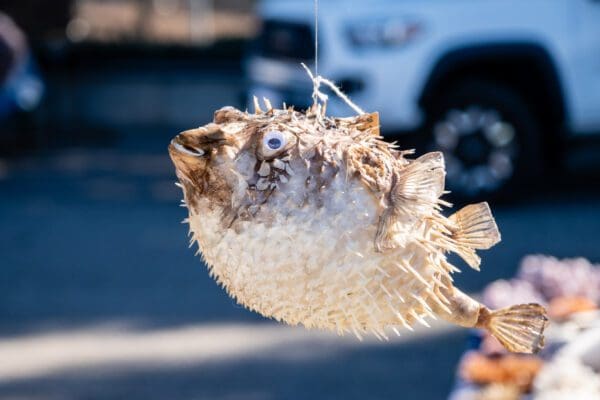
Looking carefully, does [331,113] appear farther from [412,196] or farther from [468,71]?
[412,196]

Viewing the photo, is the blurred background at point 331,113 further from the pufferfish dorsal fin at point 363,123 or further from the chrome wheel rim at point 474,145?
the pufferfish dorsal fin at point 363,123

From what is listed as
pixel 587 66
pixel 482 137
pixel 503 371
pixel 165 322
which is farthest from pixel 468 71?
pixel 503 371

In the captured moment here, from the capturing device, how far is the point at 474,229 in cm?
79

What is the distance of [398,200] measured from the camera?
745mm

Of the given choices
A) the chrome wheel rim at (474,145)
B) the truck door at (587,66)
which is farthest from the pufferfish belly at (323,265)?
the truck door at (587,66)

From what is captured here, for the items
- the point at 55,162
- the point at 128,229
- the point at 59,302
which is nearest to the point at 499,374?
the point at 59,302

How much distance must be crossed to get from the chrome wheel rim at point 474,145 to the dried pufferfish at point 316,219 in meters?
4.58

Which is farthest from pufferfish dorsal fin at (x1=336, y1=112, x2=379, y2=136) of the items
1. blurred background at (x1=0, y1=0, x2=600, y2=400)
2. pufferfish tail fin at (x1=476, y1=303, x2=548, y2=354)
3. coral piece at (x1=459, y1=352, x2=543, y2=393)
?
blurred background at (x1=0, y1=0, x2=600, y2=400)

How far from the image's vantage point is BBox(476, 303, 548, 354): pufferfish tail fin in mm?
785

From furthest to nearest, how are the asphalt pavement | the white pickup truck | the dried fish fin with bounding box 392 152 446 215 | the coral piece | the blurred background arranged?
the white pickup truck, the blurred background, the asphalt pavement, the coral piece, the dried fish fin with bounding box 392 152 446 215

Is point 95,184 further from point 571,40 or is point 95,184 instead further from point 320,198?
point 320,198

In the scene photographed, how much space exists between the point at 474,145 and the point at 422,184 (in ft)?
15.7

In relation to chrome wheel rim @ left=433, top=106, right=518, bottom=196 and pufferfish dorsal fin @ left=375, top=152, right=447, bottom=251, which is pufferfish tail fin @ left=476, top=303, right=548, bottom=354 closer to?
pufferfish dorsal fin @ left=375, top=152, right=447, bottom=251

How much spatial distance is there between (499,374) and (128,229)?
4.37 metres
